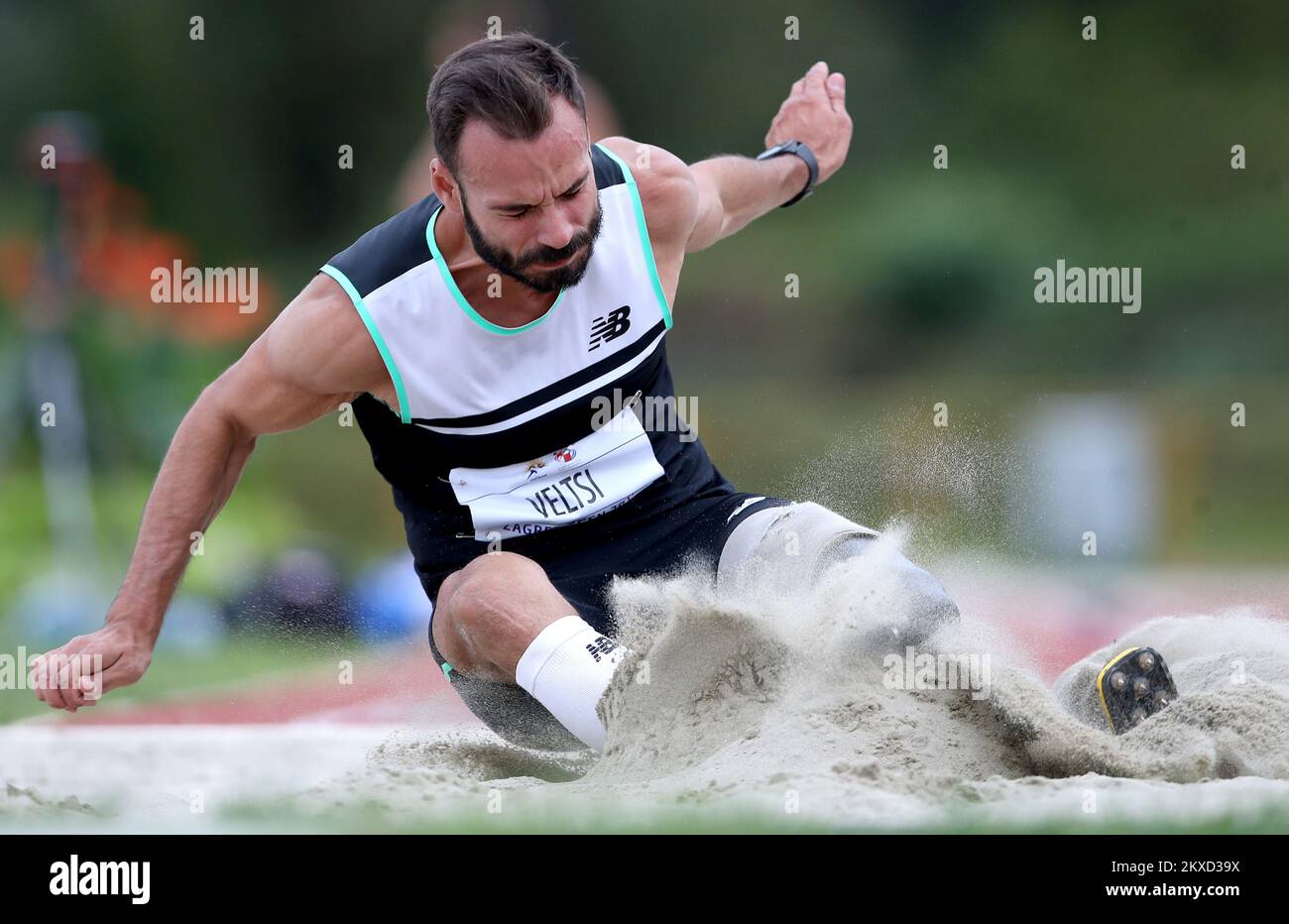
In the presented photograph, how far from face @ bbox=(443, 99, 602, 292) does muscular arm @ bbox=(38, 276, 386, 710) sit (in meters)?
0.31

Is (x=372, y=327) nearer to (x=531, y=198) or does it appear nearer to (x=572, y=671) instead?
(x=531, y=198)

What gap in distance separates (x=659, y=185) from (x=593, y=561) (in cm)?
78

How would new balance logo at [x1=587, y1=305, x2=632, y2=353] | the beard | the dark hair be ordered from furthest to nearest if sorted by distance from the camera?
new balance logo at [x1=587, y1=305, x2=632, y2=353] → the beard → the dark hair

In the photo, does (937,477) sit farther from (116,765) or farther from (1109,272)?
(1109,272)

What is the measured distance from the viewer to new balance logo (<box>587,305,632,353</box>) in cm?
293

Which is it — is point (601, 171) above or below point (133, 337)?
below

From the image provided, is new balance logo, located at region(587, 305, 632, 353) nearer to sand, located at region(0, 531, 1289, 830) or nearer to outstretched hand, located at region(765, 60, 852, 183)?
sand, located at region(0, 531, 1289, 830)

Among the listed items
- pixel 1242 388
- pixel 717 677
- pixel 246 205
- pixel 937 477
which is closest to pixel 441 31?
pixel 246 205

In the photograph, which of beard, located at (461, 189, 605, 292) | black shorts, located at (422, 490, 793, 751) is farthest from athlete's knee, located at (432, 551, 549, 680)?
beard, located at (461, 189, 605, 292)

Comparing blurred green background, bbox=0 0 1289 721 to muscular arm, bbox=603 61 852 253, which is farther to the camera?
blurred green background, bbox=0 0 1289 721

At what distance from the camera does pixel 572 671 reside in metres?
2.64

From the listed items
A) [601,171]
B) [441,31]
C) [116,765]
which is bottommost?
[116,765]

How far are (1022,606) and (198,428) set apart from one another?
467 centimetres

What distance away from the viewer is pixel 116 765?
364 cm
